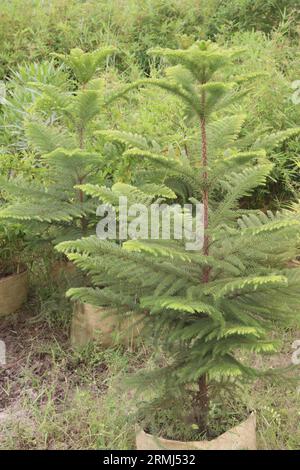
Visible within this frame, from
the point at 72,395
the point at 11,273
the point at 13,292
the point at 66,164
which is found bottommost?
the point at 72,395

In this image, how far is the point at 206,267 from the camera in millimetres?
2723

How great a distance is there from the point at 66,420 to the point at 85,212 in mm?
1024

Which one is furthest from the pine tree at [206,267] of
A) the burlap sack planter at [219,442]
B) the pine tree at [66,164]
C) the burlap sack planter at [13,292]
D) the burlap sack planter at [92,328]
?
the burlap sack planter at [13,292]

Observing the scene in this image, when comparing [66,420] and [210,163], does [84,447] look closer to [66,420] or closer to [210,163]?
[66,420]

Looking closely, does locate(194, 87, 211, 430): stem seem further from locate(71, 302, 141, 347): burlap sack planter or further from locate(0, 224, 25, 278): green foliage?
locate(0, 224, 25, 278): green foliage

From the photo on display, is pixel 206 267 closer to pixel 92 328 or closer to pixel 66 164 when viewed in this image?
pixel 66 164

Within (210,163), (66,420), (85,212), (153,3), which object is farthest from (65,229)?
(153,3)

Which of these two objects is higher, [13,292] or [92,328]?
[13,292]

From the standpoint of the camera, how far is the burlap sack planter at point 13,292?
4.20 m

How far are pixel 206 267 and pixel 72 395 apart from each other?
123 cm

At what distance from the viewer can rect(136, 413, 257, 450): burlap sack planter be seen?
2.73 m

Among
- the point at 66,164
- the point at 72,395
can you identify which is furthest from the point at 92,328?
the point at 66,164

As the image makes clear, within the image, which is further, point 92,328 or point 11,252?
point 11,252

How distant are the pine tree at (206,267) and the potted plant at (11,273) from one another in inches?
58.5
